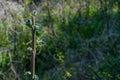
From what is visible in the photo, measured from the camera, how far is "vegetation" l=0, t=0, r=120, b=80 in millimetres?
4754

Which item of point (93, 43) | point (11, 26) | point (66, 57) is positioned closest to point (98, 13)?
point (93, 43)

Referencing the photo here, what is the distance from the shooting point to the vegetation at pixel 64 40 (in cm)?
475

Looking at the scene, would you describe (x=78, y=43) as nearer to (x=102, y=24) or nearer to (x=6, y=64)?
(x=102, y=24)

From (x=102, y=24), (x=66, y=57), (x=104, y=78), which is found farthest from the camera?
(x=102, y=24)

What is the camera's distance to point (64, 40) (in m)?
5.08

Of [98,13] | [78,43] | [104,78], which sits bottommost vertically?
[104,78]

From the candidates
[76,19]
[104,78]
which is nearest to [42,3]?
[76,19]

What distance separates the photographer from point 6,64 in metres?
4.82

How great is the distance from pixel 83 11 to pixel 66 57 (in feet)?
2.88

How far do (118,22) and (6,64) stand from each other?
1746mm

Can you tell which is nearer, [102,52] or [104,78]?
[104,78]

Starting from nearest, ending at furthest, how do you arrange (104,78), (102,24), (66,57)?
(104,78), (66,57), (102,24)

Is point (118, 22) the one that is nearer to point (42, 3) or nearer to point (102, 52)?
point (102, 52)

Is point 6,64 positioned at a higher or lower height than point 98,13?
lower
